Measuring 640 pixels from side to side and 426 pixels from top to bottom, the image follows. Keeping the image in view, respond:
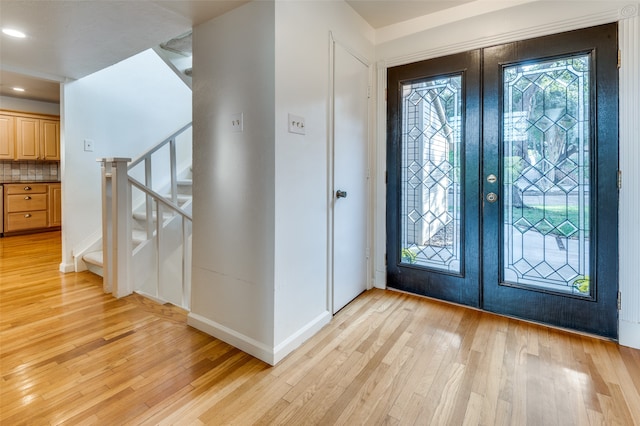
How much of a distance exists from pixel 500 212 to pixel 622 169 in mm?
673

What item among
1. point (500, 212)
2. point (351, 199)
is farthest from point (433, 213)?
point (351, 199)

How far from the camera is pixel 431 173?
8.15ft

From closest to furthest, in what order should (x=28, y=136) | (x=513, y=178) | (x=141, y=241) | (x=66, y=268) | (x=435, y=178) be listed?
(x=513, y=178) → (x=435, y=178) → (x=141, y=241) → (x=66, y=268) → (x=28, y=136)

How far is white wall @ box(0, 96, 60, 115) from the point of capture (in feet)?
15.6

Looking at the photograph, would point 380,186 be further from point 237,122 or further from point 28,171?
point 28,171

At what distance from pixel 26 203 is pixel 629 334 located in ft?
23.9

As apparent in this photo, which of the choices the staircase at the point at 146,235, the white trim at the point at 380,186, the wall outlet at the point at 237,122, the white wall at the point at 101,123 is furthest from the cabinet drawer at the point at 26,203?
the white trim at the point at 380,186

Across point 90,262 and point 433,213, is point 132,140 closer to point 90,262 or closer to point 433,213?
point 90,262

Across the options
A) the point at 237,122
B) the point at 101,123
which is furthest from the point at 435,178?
the point at 101,123

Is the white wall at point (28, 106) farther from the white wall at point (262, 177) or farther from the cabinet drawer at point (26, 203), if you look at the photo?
the white wall at point (262, 177)

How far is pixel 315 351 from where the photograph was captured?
1.80m

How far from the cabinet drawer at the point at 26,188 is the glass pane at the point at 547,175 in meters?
6.60

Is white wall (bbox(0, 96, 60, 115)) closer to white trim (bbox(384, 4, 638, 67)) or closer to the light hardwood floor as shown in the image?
the light hardwood floor

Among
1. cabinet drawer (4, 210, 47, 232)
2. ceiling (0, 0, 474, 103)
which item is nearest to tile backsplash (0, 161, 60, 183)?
cabinet drawer (4, 210, 47, 232)
